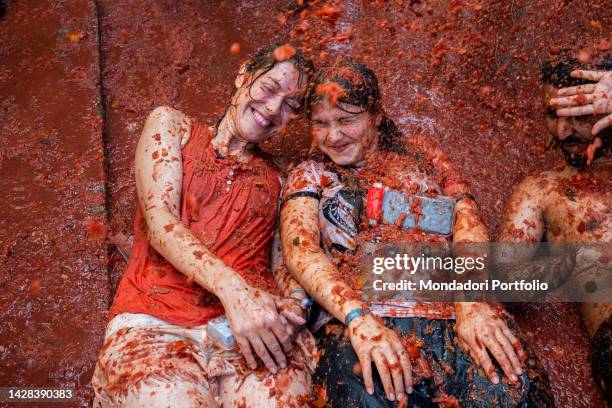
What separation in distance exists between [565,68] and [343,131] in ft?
3.40

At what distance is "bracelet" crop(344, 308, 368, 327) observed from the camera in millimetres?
2359

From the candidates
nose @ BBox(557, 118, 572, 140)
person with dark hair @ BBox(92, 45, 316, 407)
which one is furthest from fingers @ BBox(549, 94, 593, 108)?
person with dark hair @ BBox(92, 45, 316, 407)

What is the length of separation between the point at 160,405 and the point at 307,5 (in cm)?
335

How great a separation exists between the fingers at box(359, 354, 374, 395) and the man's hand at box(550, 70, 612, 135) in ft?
4.49

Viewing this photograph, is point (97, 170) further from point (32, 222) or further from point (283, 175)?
point (283, 175)

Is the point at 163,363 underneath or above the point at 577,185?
underneath

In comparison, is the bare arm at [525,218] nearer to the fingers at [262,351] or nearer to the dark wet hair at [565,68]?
the dark wet hair at [565,68]

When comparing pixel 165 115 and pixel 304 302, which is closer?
pixel 304 302

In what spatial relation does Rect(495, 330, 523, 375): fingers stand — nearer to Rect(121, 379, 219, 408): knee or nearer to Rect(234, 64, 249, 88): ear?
Rect(121, 379, 219, 408): knee

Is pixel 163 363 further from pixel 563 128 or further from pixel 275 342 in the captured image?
pixel 563 128

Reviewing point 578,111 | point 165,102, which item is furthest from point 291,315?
point 165,102

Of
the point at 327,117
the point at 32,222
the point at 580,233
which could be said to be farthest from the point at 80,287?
the point at 580,233

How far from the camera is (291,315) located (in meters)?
2.45

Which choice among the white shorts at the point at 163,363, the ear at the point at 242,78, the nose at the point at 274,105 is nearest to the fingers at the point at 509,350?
the white shorts at the point at 163,363
